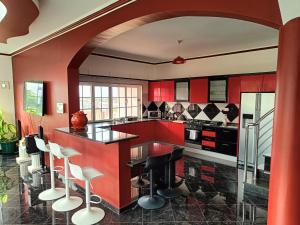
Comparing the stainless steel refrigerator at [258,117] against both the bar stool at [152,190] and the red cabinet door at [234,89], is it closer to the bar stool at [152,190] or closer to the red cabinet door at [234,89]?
the red cabinet door at [234,89]

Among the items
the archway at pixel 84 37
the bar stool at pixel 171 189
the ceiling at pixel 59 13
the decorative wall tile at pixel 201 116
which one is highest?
the ceiling at pixel 59 13

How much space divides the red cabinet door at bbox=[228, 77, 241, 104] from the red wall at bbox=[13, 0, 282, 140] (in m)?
3.23

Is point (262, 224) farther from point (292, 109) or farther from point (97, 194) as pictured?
point (97, 194)

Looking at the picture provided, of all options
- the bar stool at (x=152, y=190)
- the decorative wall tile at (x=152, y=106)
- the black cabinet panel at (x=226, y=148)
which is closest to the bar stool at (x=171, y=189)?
the bar stool at (x=152, y=190)

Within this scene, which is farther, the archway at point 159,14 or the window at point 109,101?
the window at point 109,101

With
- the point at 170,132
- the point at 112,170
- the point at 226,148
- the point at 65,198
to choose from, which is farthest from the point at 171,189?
the point at 170,132

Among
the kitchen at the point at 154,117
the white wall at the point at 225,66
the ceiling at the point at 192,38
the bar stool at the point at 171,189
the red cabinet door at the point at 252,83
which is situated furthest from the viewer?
the white wall at the point at 225,66

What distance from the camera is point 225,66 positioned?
5.45 meters

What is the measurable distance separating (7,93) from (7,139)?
1255 mm

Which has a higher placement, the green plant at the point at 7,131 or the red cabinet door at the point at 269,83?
the red cabinet door at the point at 269,83

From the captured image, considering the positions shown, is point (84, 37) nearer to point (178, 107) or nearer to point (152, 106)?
point (178, 107)

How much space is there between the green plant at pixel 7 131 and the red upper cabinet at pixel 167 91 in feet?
14.5

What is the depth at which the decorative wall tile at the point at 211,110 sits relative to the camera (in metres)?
5.67

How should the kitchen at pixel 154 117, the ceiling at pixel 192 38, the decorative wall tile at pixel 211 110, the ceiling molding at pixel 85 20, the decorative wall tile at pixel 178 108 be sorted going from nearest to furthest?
the kitchen at pixel 154 117
the ceiling molding at pixel 85 20
the ceiling at pixel 192 38
the decorative wall tile at pixel 211 110
the decorative wall tile at pixel 178 108
